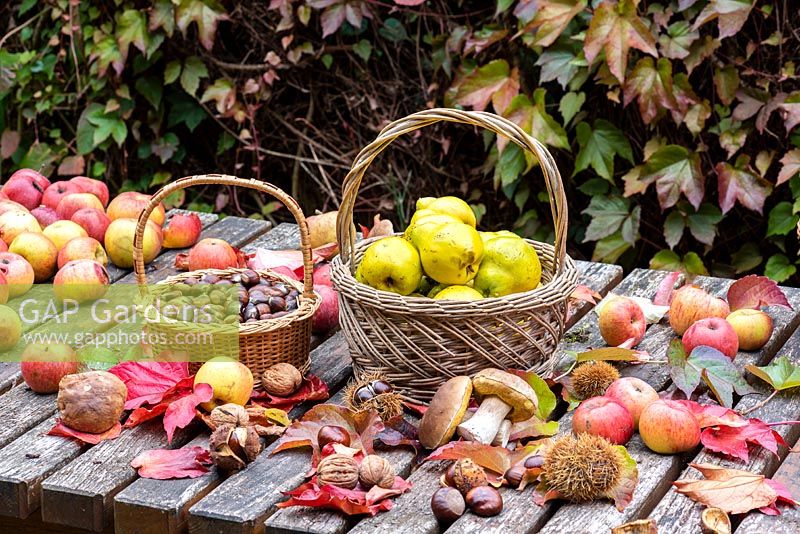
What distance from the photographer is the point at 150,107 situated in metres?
4.56

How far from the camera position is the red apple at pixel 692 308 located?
2420mm

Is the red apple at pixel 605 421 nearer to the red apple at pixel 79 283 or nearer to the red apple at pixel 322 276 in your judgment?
the red apple at pixel 322 276

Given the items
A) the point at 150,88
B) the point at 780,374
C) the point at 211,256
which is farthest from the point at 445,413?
the point at 150,88

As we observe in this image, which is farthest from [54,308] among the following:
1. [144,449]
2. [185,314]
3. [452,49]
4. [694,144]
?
[694,144]

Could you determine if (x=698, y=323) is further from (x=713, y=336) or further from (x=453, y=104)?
(x=453, y=104)

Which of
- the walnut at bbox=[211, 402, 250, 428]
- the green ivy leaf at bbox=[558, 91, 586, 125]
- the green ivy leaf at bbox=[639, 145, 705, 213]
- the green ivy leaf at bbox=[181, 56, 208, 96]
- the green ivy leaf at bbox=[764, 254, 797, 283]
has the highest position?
the green ivy leaf at bbox=[558, 91, 586, 125]

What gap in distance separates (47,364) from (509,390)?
93 centimetres

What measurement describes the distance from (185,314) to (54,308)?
55 centimetres

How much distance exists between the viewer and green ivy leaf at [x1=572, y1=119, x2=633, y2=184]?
146 inches

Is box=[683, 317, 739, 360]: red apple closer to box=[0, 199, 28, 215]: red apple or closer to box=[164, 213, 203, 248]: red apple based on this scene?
box=[164, 213, 203, 248]: red apple

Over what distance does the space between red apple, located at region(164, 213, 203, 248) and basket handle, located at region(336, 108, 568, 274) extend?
2.88ft

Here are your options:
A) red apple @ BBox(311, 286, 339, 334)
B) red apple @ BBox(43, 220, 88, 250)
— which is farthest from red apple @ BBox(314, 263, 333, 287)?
red apple @ BBox(43, 220, 88, 250)

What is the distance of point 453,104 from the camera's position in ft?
12.9

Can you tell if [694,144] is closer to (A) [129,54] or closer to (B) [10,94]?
(A) [129,54]
